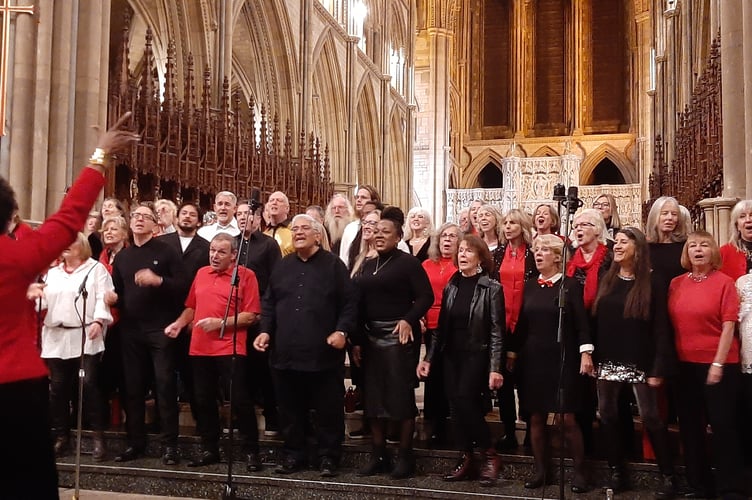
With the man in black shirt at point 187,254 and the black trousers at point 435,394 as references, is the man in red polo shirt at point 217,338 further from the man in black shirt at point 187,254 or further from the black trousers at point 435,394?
the black trousers at point 435,394

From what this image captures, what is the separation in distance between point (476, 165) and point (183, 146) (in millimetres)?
23052

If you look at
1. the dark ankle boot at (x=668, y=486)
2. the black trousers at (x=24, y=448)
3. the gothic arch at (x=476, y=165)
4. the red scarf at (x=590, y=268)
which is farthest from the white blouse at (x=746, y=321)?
the gothic arch at (x=476, y=165)

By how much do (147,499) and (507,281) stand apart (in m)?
2.63

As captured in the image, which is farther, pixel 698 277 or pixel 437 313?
pixel 437 313

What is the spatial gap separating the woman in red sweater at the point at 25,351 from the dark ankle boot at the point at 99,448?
294 centimetres

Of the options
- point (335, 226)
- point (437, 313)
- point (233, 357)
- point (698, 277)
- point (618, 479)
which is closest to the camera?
point (698, 277)

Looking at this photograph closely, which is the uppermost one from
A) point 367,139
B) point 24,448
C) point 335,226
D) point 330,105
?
point 330,105

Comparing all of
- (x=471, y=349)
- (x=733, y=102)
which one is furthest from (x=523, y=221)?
(x=733, y=102)

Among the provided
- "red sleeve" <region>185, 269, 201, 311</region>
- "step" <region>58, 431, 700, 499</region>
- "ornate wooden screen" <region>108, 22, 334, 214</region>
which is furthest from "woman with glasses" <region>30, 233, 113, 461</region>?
"ornate wooden screen" <region>108, 22, 334, 214</region>

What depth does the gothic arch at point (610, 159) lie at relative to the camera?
31.2 m

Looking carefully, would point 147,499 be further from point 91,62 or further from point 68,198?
point 91,62

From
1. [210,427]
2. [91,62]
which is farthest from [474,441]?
[91,62]

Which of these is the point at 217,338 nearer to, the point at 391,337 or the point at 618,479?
the point at 391,337

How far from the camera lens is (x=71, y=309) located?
5355 millimetres
